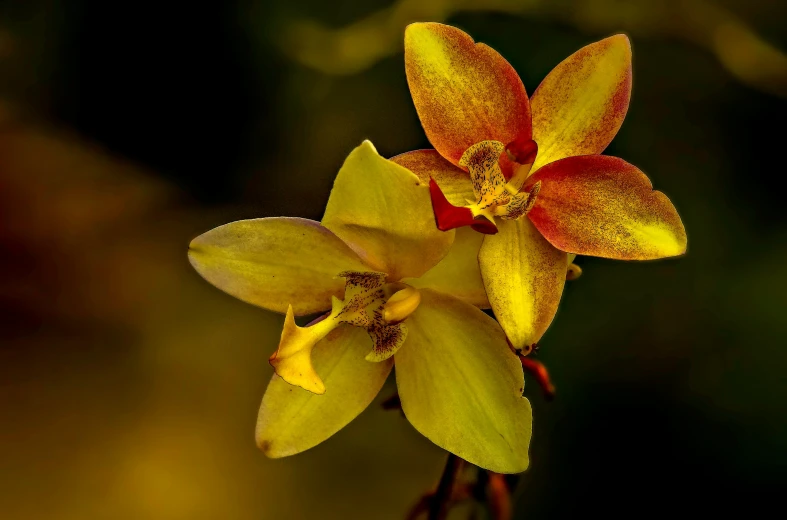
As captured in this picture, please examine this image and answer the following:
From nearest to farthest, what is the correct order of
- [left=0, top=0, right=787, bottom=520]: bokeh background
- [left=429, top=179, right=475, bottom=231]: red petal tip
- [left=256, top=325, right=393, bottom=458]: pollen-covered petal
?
[left=429, top=179, right=475, bottom=231]: red petal tip → [left=256, top=325, right=393, bottom=458]: pollen-covered petal → [left=0, top=0, right=787, bottom=520]: bokeh background

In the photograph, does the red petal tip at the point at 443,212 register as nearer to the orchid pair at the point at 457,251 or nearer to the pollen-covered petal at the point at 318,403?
the orchid pair at the point at 457,251

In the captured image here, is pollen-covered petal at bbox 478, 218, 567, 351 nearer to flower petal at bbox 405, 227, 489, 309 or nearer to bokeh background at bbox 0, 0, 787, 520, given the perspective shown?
flower petal at bbox 405, 227, 489, 309

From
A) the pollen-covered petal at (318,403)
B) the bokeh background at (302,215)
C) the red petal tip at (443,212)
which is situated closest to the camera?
the red petal tip at (443,212)

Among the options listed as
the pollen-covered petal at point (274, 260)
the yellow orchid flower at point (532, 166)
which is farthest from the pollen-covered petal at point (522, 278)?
the pollen-covered petal at point (274, 260)

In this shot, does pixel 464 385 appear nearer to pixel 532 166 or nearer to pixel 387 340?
pixel 387 340

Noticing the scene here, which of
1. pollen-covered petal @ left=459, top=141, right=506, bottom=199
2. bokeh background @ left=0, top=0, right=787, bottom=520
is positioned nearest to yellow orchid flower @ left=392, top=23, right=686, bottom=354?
pollen-covered petal @ left=459, top=141, right=506, bottom=199

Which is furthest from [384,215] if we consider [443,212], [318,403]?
[318,403]

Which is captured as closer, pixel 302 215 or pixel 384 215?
pixel 384 215
